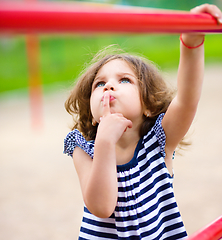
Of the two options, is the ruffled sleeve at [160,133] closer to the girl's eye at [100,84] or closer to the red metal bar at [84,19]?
the girl's eye at [100,84]

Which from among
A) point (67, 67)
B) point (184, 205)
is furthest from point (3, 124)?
point (67, 67)

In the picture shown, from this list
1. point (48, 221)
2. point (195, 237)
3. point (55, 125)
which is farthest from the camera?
point (55, 125)

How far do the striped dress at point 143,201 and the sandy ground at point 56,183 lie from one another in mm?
317

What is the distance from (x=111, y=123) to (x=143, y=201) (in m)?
0.22

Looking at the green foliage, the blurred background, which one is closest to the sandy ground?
the blurred background

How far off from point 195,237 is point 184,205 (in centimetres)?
141

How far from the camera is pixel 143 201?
77cm

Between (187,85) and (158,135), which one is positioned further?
(158,135)

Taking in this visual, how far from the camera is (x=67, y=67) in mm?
10047

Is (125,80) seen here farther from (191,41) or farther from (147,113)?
(191,41)

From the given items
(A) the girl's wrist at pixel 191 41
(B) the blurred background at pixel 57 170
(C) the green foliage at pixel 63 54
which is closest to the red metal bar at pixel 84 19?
(B) the blurred background at pixel 57 170

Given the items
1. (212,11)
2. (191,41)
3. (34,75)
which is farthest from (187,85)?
(34,75)

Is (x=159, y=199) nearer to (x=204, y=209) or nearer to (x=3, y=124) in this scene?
(x=204, y=209)

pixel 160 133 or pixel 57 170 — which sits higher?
pixel 57 170
